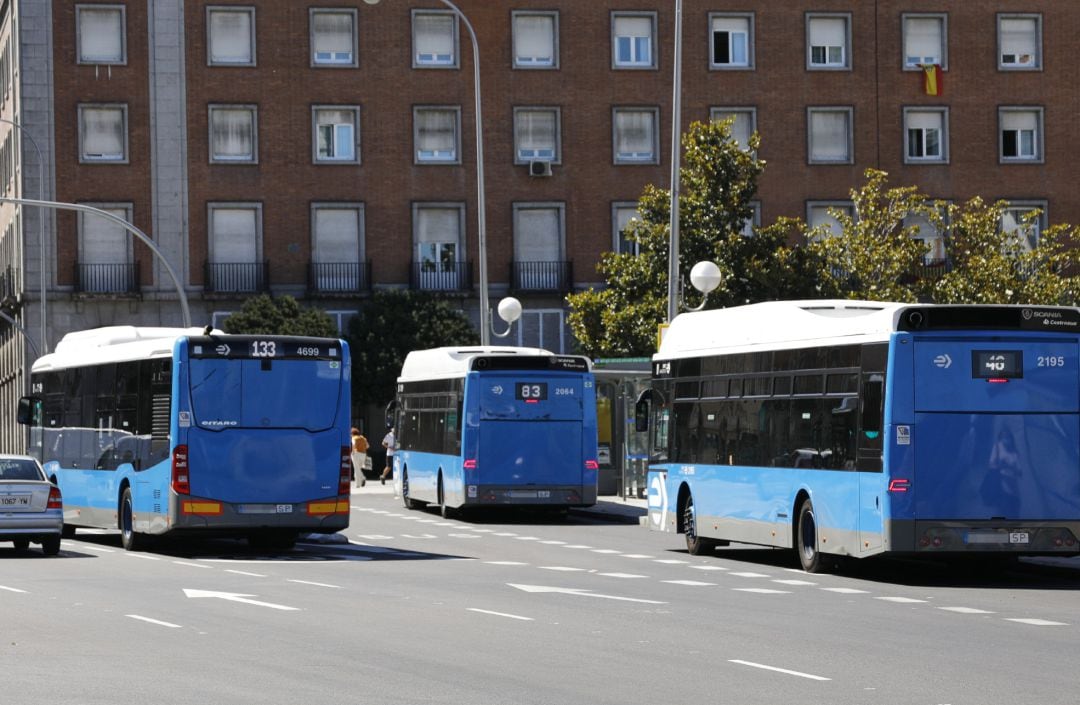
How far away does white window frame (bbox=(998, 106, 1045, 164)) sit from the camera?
68188 millimetres

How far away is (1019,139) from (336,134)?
22.4 metres

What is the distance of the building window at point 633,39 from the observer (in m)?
66.9

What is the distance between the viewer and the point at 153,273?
209 feet

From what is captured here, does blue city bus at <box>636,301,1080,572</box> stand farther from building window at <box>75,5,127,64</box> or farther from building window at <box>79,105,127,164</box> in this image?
building window at <box>75,5,127,64</box>

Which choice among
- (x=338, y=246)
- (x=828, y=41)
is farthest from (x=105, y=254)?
(x=828, y=41)

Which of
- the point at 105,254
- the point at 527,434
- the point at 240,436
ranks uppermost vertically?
the point at 105,254

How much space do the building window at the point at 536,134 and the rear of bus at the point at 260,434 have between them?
4093cm

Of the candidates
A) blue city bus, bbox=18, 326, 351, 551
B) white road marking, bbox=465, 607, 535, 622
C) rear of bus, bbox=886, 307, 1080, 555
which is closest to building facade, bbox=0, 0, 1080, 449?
blue city bus, bbox=18, 326, 351, 551

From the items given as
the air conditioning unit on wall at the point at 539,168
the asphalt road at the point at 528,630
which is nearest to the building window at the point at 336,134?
the air conditioning unit on wall at the point at 539,168

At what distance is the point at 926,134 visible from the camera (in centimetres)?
6794

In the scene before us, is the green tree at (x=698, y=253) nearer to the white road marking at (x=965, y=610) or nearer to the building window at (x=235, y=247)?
the building window at (x=235, y=247)

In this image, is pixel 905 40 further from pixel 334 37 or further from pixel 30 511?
pixel 30 511

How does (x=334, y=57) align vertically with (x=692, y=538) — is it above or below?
above

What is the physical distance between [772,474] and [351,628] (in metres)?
8.46
